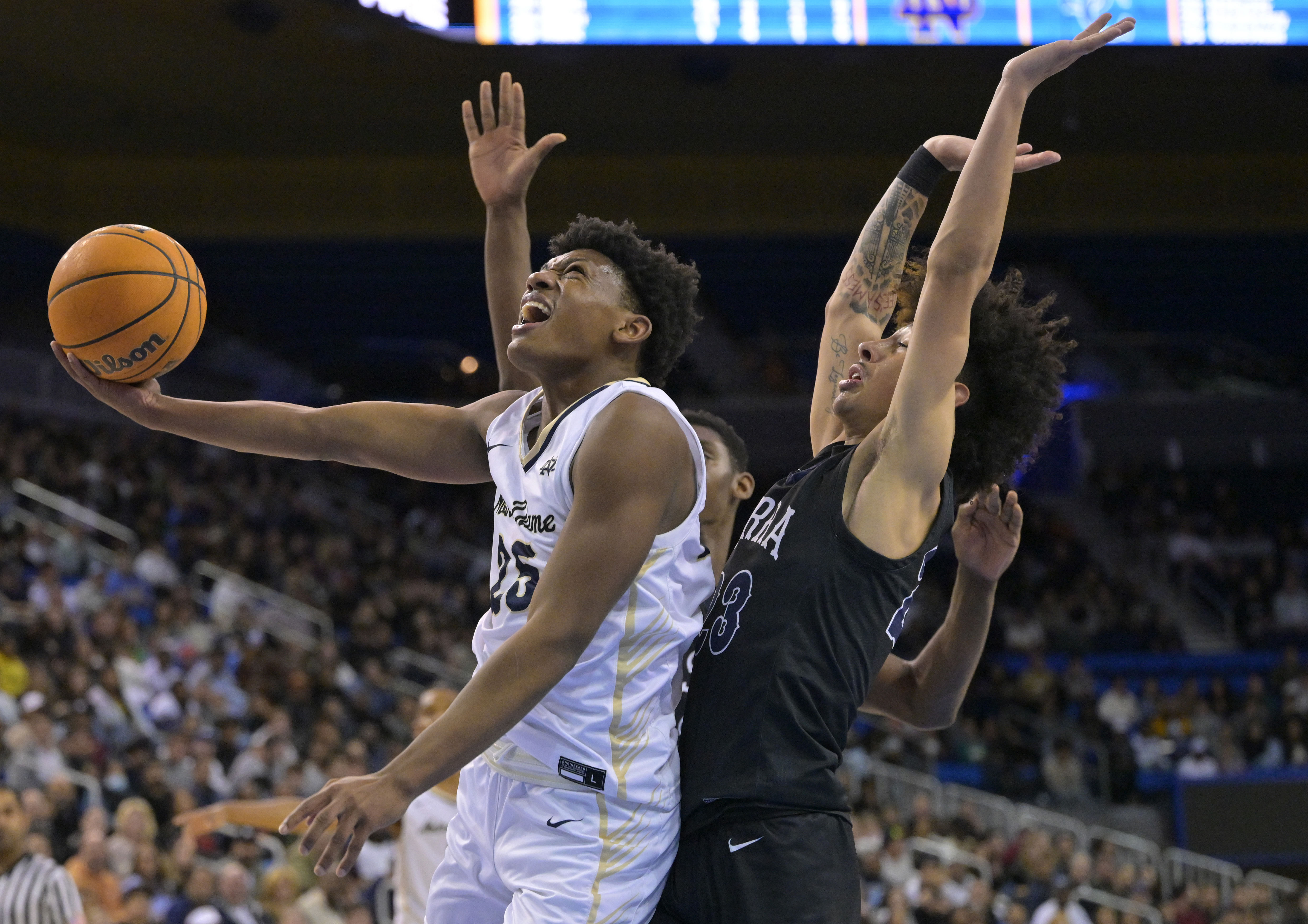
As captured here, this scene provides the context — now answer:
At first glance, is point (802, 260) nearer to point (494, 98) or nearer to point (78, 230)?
point (494, 98)

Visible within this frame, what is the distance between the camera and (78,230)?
18219 millimetres

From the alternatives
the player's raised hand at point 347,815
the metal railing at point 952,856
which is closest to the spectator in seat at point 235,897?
the player's raised hand at point 347,815

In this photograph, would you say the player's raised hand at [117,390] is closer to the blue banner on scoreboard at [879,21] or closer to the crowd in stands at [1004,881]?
the crowd in stands at [1004,881]

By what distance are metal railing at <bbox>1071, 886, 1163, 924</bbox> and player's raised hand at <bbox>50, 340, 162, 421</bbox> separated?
8876 mm

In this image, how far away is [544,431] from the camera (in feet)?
8.55

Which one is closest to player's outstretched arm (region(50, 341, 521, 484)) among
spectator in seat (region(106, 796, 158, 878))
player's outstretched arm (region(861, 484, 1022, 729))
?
player's outstretched arm (region(861, 484, 1022, 729))

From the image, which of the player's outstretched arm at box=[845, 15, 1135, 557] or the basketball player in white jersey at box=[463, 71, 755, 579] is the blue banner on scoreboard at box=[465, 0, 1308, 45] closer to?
the basketball player in white jersey at box=[463, 71, 755, 579]

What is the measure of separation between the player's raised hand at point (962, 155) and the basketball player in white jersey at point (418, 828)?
2.61 m

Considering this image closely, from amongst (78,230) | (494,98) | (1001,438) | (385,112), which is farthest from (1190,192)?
(1001,438)

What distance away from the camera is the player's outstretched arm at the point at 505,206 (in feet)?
11.0

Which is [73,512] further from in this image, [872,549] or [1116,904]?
[872,549]

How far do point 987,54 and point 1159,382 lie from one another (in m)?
4.68

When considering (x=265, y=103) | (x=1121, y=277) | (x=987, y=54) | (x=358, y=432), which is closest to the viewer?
(x=358, y=432)

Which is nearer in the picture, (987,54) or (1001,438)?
(1001,438)
